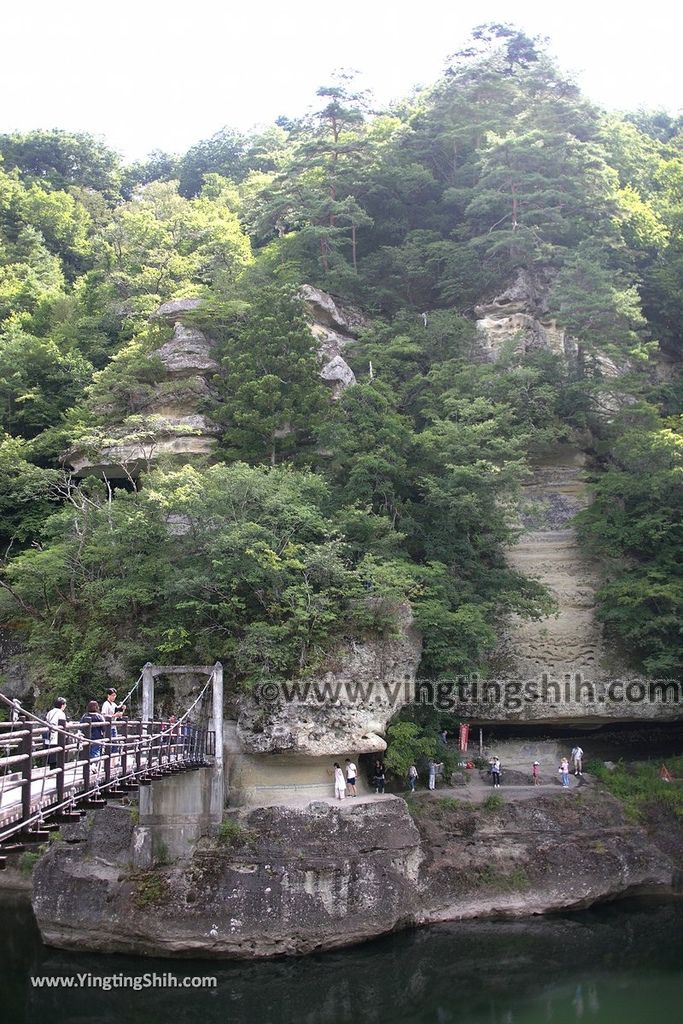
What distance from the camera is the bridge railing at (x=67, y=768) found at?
5.97 metres

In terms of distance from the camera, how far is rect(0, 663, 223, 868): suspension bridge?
6035 millimetres

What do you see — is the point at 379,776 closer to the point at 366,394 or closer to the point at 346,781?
the point at 346,781

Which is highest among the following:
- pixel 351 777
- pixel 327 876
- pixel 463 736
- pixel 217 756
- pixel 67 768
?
pixel 67 768

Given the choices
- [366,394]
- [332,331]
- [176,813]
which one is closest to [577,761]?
[176,813]

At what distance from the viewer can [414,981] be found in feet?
41.8

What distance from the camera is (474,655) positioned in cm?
1809

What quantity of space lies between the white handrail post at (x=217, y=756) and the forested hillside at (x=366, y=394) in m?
0.65

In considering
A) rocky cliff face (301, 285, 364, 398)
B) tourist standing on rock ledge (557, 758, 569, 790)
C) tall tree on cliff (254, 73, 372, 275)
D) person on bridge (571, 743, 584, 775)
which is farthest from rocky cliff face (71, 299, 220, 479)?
person on bridge (571, 743, 584, 775)

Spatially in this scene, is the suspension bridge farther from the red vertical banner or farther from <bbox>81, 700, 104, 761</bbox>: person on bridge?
the red vertical banner

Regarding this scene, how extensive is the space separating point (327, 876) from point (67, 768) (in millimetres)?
8026

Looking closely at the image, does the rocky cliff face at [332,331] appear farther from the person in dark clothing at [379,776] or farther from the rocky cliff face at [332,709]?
the person in dark clothing at [379,776]

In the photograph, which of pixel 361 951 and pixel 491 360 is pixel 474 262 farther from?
pixel 361 951

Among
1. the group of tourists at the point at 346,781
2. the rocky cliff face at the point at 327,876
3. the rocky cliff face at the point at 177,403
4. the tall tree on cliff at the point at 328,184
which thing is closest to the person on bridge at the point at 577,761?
the rocky cliff face at the point at 327,876

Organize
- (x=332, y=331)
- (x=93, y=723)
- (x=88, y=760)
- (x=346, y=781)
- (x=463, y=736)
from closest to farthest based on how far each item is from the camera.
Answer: (x=88, y=760), (x=93, y=723), (x=346, y=781), (x=463, y=736), (x=332, y=331)
